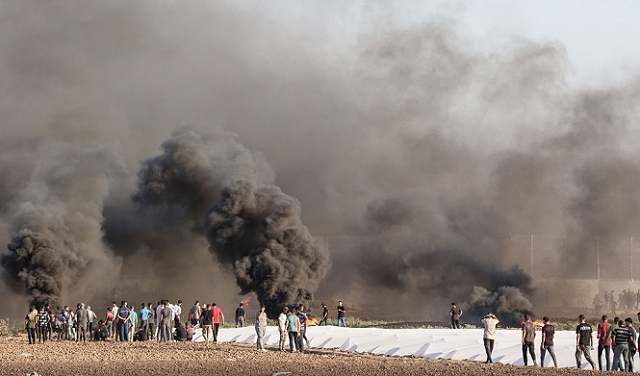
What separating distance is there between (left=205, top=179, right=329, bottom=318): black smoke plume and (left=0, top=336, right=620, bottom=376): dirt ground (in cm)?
4798

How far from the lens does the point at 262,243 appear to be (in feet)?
331

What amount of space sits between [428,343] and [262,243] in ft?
190

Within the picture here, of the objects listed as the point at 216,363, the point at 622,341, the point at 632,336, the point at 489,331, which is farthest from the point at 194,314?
the point at 632,336

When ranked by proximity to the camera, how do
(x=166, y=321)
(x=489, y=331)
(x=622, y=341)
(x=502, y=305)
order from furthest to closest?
(x=502, y=305) < (x=166, y=321) < (x=489, y=331) < (x=622, y=341)

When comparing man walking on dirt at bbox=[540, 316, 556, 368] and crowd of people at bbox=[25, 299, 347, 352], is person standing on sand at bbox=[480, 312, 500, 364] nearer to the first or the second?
man walking on dirt at bbox=[540, 316, 556, 368]

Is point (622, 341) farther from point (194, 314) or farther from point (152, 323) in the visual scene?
point (152, 323)

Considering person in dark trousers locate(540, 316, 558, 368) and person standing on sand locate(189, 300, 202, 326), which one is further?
person standing on sand locate(189, 300, 202, 326)

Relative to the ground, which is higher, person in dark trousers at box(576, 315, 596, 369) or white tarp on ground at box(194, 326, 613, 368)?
person in dark trousers at box(576, 315, 596, 369)

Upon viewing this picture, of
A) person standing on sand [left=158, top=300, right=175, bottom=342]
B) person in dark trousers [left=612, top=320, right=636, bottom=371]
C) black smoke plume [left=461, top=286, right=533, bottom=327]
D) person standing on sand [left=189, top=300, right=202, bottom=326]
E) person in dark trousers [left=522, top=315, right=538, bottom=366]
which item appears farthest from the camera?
black smoke plume [left=461, top=286, right=533, bottom=327]

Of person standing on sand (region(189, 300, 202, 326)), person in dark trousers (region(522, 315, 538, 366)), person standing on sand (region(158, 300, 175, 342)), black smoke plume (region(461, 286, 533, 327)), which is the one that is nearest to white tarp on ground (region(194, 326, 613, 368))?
person standing on sand (region(189, 300, 202, 326))

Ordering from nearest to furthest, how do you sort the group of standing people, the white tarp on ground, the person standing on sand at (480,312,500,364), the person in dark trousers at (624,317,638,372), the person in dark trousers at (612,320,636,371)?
the person in dark trousers at (624,317,638,372)
the person in dark trousers at (612,320,636,371)
the person standing on sand at (480,312,500,364)
the white tarp on ground
the group of standing people

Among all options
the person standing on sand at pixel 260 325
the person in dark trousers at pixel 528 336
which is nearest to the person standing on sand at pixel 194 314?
the person standing on sand at pixel 260 325

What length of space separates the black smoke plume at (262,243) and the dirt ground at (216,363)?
1889 inches

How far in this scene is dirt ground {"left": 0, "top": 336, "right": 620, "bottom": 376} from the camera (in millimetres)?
33281
